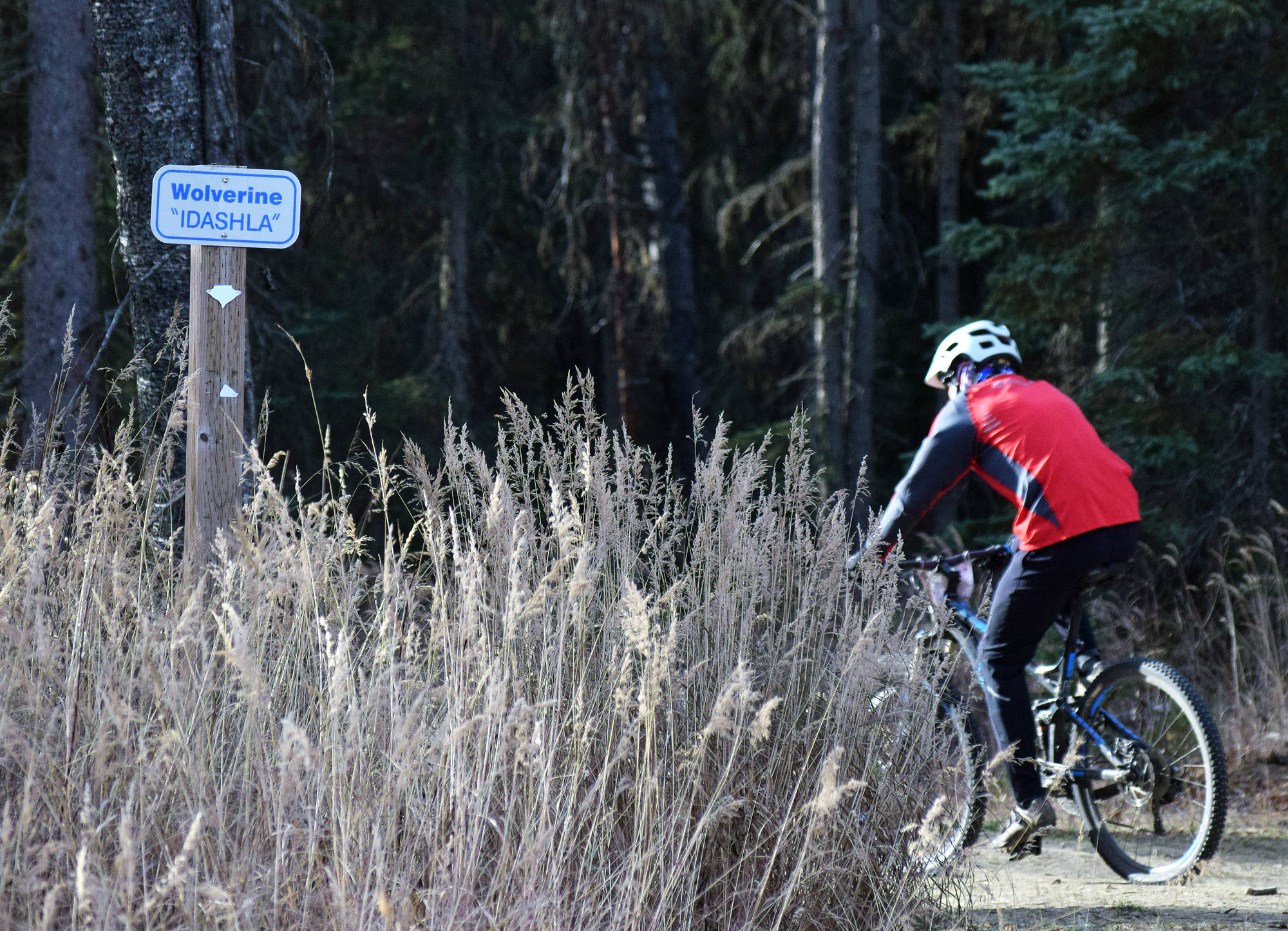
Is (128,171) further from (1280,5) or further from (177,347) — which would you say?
(1280,5)

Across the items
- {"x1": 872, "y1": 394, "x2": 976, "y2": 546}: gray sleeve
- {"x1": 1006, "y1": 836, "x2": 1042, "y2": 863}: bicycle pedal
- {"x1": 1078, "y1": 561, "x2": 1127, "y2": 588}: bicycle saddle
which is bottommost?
{"x1": 1006, "y1": 836, "x2": 1042, "y2": 863}: bicycle pedal

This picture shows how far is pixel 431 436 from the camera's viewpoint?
1752 centimetres

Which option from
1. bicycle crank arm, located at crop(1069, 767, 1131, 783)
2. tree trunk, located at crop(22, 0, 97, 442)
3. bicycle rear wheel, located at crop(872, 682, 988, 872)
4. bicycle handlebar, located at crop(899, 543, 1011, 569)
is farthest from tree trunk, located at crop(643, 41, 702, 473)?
bicycle rear wheel, located at crop(872, 682, 988, 872)

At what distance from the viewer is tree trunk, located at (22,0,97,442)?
10125 mm

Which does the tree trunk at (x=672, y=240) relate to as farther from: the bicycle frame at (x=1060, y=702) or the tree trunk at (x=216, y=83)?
the bicycle frame at (x=1060, y=702)

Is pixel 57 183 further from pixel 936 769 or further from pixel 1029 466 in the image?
pixel 936 769

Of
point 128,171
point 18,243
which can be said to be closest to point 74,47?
point 18,243

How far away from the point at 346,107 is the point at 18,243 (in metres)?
5.13

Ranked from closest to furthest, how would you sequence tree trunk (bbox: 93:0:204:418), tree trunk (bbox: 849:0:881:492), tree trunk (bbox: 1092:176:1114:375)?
tree trunk (bbox: 93:0:204:418)
tree trunk (bbox: 1092:176:1114:375)
tree trunk (bbox: 849:0:881:492)

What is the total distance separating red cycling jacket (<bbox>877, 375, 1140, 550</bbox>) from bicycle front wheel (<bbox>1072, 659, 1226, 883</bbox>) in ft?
2.20

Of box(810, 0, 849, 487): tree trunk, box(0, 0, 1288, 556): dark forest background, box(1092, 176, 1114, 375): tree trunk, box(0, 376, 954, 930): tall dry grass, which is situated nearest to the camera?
box(0, 376, 954, 930): tall dry grass

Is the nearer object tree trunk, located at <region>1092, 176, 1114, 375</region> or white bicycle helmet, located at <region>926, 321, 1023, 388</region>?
white bicycle helmet, located at <region>926, 321, 1023, 388</region>

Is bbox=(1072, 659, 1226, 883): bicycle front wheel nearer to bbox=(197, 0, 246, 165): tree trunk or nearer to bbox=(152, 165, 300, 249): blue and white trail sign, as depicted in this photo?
bbox=(152, 165, 300, 249): blue and white trail sign

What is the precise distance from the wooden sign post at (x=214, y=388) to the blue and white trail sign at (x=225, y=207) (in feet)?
0.31
